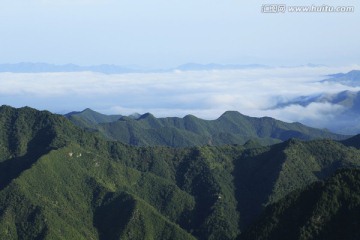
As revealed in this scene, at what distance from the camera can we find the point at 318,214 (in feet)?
470

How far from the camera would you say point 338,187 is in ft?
489

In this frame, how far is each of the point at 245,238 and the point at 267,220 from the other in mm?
7806

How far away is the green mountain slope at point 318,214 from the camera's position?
140 meters

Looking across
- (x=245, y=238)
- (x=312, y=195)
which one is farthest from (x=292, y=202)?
(x=245, y=238)

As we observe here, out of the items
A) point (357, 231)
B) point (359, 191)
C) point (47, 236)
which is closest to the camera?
point (357, 231)

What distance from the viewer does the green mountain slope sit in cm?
13975

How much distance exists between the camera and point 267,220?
154625mm

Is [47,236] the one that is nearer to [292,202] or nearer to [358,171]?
[292,202]

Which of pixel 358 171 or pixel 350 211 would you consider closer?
pixel 350 211

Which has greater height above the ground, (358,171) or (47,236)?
(358,171)

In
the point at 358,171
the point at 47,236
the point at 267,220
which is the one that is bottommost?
the point at 47,236

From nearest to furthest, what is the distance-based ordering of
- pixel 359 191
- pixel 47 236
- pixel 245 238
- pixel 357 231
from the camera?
pixel 357 231, pixel 359 191, pixel 245 238, pixel 47 236

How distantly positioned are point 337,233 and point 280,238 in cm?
1467

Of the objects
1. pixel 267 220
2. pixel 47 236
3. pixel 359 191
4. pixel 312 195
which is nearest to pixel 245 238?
pixel 267 220
